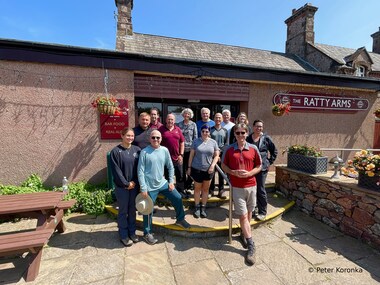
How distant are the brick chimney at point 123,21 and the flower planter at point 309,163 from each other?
6886mm

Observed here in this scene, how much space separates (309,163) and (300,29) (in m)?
10.7

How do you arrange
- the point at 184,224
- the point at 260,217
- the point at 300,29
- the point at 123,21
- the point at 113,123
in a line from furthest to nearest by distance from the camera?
the point at 300,29
the point at 123,21
the point at 113,123
the point at 260,217
the point at 184,224

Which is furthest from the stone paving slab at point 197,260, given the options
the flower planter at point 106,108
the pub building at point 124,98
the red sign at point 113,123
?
the flower planter at point 106,108

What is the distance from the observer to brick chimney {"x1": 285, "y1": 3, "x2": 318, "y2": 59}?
33.9 ft

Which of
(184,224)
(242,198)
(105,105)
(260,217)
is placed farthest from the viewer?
(105,105)

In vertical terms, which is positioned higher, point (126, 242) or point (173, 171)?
point (173, 171)

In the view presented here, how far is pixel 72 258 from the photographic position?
2.64m

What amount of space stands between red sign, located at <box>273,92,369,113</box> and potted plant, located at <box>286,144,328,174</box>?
6.90ft

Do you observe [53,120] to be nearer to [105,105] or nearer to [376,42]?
[105,105]

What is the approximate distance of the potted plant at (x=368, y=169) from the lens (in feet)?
9.45

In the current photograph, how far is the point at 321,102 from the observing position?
20.7ft

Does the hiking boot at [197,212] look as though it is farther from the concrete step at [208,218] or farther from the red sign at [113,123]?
the red sign at [113,123]

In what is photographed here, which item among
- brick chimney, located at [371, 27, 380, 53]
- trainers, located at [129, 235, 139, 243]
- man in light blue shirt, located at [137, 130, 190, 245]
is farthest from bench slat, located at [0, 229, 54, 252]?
brick chimney, located at [371, 27, 380, 53]

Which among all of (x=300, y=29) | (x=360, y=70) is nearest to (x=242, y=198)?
(x=300, y=29)
